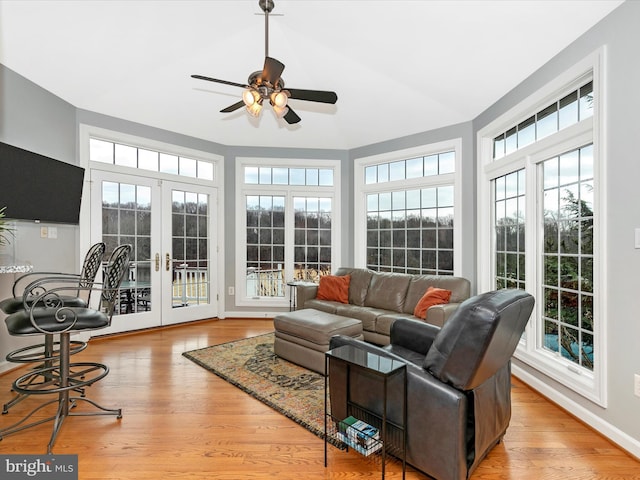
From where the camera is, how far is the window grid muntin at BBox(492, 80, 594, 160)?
2.57 m

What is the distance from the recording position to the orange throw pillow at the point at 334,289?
4.48 meters

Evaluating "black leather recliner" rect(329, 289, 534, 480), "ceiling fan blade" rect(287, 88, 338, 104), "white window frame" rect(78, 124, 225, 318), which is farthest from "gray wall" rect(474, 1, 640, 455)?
"white window frame" rect(78, 124, 225, 318)

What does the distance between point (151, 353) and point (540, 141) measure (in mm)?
4467

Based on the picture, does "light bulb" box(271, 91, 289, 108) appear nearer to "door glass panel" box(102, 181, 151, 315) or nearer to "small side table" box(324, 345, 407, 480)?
"small side table" box(324, 345, 407, 480)

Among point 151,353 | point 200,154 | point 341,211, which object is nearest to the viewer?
point 151,353

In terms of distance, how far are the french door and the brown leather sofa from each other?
1.77 metres

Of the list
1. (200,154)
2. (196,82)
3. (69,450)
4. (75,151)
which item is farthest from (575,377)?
(75,151)

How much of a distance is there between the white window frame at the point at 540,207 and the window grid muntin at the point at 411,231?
1.97ft

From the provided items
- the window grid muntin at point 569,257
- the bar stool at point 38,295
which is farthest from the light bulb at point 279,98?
the window grid muntin at point 569,257

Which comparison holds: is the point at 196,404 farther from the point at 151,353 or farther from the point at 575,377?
the point at 575,377

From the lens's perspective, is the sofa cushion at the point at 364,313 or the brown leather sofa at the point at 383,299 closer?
the brown leather sofa at the point at 383,299

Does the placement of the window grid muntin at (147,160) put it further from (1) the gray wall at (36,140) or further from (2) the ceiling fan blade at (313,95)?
(2) the ceiling fan blade at (313,95)

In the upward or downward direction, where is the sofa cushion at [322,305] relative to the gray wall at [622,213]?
downward

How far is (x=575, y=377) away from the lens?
252 cm
